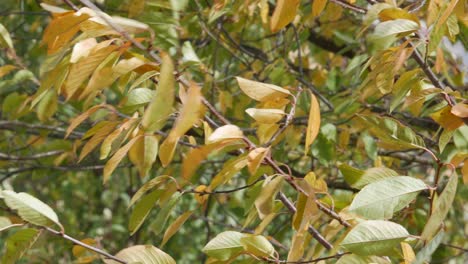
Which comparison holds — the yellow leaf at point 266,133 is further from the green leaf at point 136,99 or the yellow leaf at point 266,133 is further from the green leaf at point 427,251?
the green leaf at point 427,251

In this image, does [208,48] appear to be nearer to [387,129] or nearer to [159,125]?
[387,129]

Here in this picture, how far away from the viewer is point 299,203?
0.92m

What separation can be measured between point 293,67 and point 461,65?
57cm

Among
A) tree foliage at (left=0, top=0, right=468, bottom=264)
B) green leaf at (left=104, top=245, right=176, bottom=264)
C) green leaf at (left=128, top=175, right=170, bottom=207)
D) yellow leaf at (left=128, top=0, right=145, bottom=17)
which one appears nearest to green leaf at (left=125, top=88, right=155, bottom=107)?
tree foliage at (left=0, top=0, right=468, bottom=264)

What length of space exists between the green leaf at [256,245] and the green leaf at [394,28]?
29 cm

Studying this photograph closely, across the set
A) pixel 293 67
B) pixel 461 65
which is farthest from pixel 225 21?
pixel 461 65

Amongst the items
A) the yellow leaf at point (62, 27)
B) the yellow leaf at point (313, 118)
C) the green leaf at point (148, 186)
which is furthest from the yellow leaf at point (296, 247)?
the yellow leaf at point (62, 27)

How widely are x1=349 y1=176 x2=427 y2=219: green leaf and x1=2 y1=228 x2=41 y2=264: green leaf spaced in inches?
14.9

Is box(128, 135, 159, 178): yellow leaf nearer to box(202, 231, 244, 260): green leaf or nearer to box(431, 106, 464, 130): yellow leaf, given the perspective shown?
box(202, 231, 244, 260): green leaf

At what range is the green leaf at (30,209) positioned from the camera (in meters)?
0.91

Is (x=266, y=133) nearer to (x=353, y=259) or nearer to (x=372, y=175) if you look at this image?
(x=372, y=175)

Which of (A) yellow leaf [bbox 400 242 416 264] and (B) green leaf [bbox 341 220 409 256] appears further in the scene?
(A) yellow leaf [bbox 400 242 416 264]

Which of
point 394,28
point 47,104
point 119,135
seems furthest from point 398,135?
point 47,104

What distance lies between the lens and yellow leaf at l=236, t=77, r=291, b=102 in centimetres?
95
